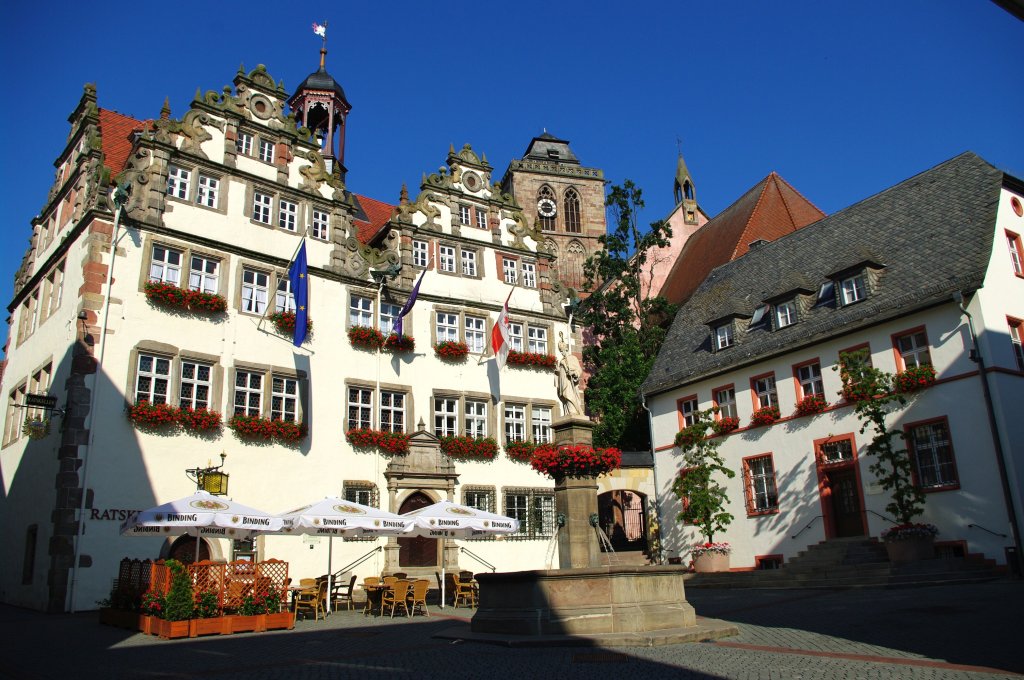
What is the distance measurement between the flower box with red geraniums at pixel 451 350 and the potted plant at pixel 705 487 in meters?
7.73

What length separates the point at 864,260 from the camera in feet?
73.0

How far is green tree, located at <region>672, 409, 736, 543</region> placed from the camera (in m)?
23.4

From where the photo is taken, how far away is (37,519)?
18516 millimetres

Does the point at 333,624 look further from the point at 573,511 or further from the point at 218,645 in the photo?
the point at 573,511

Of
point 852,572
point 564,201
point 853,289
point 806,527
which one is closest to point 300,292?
point 852,572

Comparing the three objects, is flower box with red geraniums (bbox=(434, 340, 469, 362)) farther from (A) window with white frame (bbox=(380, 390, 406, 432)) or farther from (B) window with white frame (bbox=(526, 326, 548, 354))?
(B) window with white frame (bbox=(526, 326, 548, 354))

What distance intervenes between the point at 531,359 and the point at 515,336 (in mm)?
1120

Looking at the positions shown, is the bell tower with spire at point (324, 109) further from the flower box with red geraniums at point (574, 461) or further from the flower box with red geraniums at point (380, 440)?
the flower box with red geraniums at point (574, 461)

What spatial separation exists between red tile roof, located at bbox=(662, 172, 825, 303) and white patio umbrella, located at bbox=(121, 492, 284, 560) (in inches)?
1042

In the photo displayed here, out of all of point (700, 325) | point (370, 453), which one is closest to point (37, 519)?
point (370, 453)

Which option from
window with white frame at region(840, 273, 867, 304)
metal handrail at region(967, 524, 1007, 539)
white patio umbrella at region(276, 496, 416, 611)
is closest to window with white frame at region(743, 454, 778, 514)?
window with white frame at region(840, 273, 867, 304)

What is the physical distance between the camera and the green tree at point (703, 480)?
76.8 ft

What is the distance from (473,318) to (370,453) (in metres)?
6.08

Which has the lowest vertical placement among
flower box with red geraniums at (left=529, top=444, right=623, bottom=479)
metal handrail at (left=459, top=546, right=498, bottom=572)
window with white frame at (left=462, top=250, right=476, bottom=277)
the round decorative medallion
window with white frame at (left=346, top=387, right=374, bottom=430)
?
metal handrail at (left=459, top=546, right=498, bottom=572)
